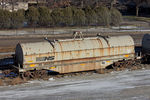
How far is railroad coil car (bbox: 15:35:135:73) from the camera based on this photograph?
72.2ft

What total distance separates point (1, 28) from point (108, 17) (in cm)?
2424

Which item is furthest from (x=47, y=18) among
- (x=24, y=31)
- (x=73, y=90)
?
(x=73, y=90)

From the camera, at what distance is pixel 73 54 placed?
23.3 m

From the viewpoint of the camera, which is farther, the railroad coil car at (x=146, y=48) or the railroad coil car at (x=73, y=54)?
the railroad coil car at (x=146, y=48)

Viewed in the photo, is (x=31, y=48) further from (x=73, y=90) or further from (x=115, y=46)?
(x=115, y=46)

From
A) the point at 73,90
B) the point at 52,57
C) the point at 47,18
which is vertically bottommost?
the point at 73,90

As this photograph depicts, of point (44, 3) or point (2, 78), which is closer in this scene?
point (2, 78)

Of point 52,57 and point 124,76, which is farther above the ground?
point 52,57

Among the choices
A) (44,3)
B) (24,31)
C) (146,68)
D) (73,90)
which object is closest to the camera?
(73,90)

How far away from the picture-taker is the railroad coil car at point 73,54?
867 inches

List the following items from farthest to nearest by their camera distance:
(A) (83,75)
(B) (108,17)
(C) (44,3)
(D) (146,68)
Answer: (C) (44,3) < (B) (108,17) < (D) (146,68) < (A) (83,75)

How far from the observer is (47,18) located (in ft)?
176

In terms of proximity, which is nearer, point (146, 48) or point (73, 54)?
point (73, 54)

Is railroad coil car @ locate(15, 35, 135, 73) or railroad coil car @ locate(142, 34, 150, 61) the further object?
railroad coil car @ locate(142, 34, 150, 61)
